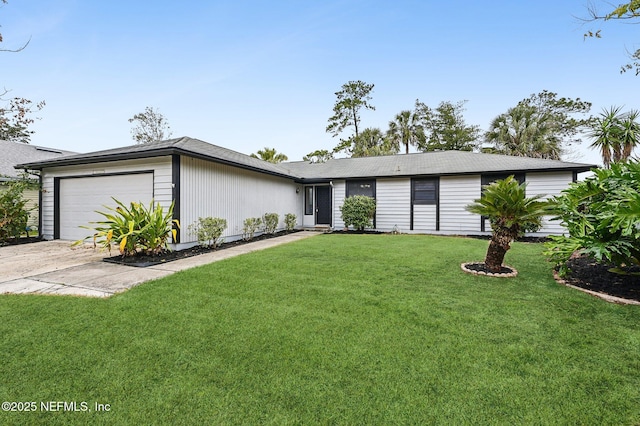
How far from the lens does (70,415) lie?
175cm

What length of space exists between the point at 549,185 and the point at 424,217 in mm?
4337

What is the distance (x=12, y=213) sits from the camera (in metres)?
8.50

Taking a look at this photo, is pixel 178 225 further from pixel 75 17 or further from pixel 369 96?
pixel 369 96

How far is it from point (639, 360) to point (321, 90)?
52.6 ft

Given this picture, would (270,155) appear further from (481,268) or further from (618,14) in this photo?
(618,14)

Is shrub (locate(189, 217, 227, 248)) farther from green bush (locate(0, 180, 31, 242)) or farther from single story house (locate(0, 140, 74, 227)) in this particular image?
single story house (locate(0, 140, 74, 227))

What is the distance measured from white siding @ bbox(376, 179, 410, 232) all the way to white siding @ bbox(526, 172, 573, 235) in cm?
428

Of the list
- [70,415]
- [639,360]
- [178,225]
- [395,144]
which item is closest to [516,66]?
[395,144]

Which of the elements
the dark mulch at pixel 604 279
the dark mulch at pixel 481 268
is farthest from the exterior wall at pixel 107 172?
the dark mulch at pixel 604 279

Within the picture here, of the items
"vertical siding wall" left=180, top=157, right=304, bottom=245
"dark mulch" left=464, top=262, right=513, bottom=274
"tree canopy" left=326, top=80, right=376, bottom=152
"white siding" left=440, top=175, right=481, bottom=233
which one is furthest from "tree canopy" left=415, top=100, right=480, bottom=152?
"dark mulch" left=464, top=262, right=513, bottom=274

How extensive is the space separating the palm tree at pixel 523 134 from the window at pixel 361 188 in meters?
13.0

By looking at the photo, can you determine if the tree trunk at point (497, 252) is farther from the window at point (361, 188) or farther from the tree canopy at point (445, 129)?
the tree canopy at point (445, 129)

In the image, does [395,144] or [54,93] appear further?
[395,144]

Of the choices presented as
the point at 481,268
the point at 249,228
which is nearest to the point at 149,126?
the point at 249,228
